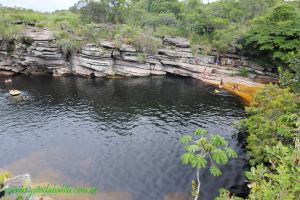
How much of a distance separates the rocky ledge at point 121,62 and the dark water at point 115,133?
7225 millimetres

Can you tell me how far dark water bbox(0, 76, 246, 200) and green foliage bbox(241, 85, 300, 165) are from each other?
4.20 m

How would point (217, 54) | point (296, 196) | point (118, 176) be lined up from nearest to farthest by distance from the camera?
1. point (296, 196)
2. point (118, 176)
3. point (217, 54)

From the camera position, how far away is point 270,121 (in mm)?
21797

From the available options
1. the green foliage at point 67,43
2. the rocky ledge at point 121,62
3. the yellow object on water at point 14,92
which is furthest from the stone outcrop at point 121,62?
the yellow object on water at point 14,92

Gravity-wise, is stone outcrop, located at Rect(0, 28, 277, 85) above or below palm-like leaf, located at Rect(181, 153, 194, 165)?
above

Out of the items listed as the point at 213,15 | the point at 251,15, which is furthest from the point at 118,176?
the point at 251,15

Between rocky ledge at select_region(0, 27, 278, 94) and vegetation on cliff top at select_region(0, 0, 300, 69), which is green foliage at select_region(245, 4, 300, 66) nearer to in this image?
vegetation on cliff top at select_region(0, 0, 300, 69)

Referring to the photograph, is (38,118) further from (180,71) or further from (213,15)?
(213,15)

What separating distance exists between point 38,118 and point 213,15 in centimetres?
5469

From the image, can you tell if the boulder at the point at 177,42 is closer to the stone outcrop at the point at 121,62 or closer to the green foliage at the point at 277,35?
the stone outcrop at the point at 121,62

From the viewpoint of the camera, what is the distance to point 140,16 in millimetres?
78688

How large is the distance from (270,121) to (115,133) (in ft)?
57.9

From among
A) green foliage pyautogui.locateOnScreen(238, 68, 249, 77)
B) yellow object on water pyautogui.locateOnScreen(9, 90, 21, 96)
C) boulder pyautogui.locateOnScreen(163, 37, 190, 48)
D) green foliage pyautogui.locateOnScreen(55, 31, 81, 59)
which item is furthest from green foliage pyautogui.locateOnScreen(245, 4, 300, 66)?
yellow object on water pyautogui.locateOnScreen(9, 90, 21, 96)

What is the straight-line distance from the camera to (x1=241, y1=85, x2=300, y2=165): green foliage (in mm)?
19656
